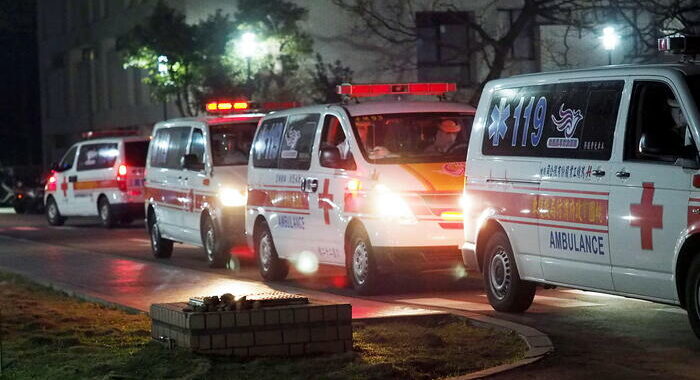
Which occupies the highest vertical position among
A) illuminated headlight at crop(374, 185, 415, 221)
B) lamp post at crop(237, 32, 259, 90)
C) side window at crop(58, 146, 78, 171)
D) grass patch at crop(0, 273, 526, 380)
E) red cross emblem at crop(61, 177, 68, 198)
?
lamp post at crop(237, 32, 259, 90)

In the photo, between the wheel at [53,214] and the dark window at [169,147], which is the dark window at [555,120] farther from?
the wheel at [53,214]

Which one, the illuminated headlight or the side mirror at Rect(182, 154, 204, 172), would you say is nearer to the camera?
the illuminated headlight

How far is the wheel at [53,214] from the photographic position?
3306 centimetres

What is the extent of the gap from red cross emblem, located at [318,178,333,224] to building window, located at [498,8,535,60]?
2964 cm

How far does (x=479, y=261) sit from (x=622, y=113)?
8.61 ft

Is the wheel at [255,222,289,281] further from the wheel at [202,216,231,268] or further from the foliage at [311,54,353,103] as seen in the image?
the foliage at [311,54,353,103]

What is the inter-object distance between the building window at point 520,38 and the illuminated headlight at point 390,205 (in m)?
30.7

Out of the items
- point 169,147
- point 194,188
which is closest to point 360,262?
point 194,188

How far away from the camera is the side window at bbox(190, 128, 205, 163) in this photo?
19.6 meters

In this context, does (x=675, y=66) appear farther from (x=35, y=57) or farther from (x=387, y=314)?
(x=35, y=57)

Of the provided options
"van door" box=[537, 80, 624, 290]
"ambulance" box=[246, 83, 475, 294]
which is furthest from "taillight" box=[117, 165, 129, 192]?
"van door" box=[537, 80, 624, 290]

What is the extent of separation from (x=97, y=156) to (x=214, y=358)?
71.4ft

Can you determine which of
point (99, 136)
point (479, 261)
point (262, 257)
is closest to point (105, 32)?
point (99, 136)

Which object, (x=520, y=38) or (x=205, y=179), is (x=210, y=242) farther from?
(x=520, y=38)
